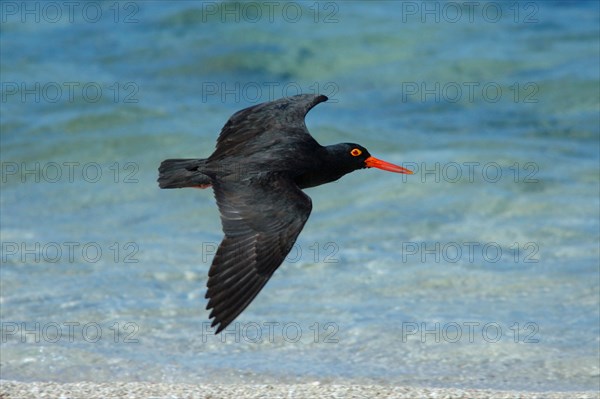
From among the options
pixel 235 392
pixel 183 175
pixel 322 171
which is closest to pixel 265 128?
pixel 322 171

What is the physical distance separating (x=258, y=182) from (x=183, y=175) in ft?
2.37

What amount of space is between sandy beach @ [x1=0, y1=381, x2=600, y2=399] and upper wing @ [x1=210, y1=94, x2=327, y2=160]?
153cm

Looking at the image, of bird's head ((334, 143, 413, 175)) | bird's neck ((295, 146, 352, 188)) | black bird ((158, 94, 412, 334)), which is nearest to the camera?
black bird ((158, 94, 412, 334))

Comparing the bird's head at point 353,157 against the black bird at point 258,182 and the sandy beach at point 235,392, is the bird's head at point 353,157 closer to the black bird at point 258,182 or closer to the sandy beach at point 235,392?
the black bird at point 258,182

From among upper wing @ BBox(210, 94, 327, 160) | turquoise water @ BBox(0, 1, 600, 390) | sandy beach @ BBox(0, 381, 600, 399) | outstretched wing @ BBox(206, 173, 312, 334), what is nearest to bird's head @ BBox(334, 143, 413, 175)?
upper wing @ BBox(210, 94, 327, 160)

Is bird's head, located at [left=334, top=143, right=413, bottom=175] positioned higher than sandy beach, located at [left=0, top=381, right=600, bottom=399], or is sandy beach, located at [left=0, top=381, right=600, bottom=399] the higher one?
bird's head, located at [left=334, top=143, right=413, bottom=175]

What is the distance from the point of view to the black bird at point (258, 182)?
571 cm

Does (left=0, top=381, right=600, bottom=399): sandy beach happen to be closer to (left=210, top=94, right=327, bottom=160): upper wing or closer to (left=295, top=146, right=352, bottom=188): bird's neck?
(left=295, top=146, right=352, bottom=188): bird's neck

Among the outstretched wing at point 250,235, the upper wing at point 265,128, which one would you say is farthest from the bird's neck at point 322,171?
the outstretched wing at point 250,235

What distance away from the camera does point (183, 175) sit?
6.98 m

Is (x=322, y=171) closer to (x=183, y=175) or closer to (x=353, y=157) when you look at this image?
(x=353, y=157)

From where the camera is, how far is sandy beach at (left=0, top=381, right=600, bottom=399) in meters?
6.46

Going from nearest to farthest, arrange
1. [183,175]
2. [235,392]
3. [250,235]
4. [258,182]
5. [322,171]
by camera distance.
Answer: [250,235], [258,182], [235,392], [183,175], [322,171]

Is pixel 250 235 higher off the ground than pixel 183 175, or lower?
lower
